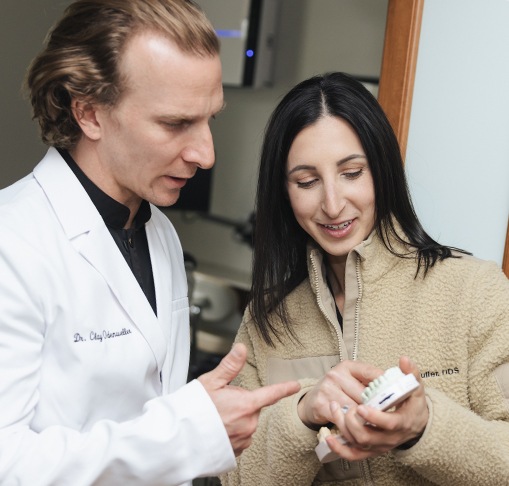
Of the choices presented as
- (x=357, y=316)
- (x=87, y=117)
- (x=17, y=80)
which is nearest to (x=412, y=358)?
(x=357, y=316)

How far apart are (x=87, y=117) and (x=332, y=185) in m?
0.49

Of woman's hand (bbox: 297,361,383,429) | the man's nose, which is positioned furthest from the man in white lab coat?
woman's hand (bbox: 297,361,383,429)

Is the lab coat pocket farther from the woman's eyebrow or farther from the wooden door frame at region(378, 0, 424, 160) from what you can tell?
the wooden door frame at region(378, 0, 424, 160)

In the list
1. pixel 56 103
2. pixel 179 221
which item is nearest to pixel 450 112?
pixel 56 103

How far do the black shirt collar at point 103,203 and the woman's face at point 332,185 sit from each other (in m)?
0.35

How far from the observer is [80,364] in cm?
140

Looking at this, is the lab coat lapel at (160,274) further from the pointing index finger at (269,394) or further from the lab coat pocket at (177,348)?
the pointing index finger at (269,394)

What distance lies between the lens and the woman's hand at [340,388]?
138 cm

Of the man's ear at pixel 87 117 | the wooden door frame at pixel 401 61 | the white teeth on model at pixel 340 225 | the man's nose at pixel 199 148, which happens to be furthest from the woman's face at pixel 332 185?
the man's ear at pixel 87 117

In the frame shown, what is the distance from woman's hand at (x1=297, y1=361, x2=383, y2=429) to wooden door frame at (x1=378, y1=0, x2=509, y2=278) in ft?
2.03

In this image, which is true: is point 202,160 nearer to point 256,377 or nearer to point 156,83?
point 156,83

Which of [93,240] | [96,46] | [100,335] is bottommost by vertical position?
[100,335]

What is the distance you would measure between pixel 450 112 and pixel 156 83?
0.69m

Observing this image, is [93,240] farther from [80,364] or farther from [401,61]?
[401,61]
